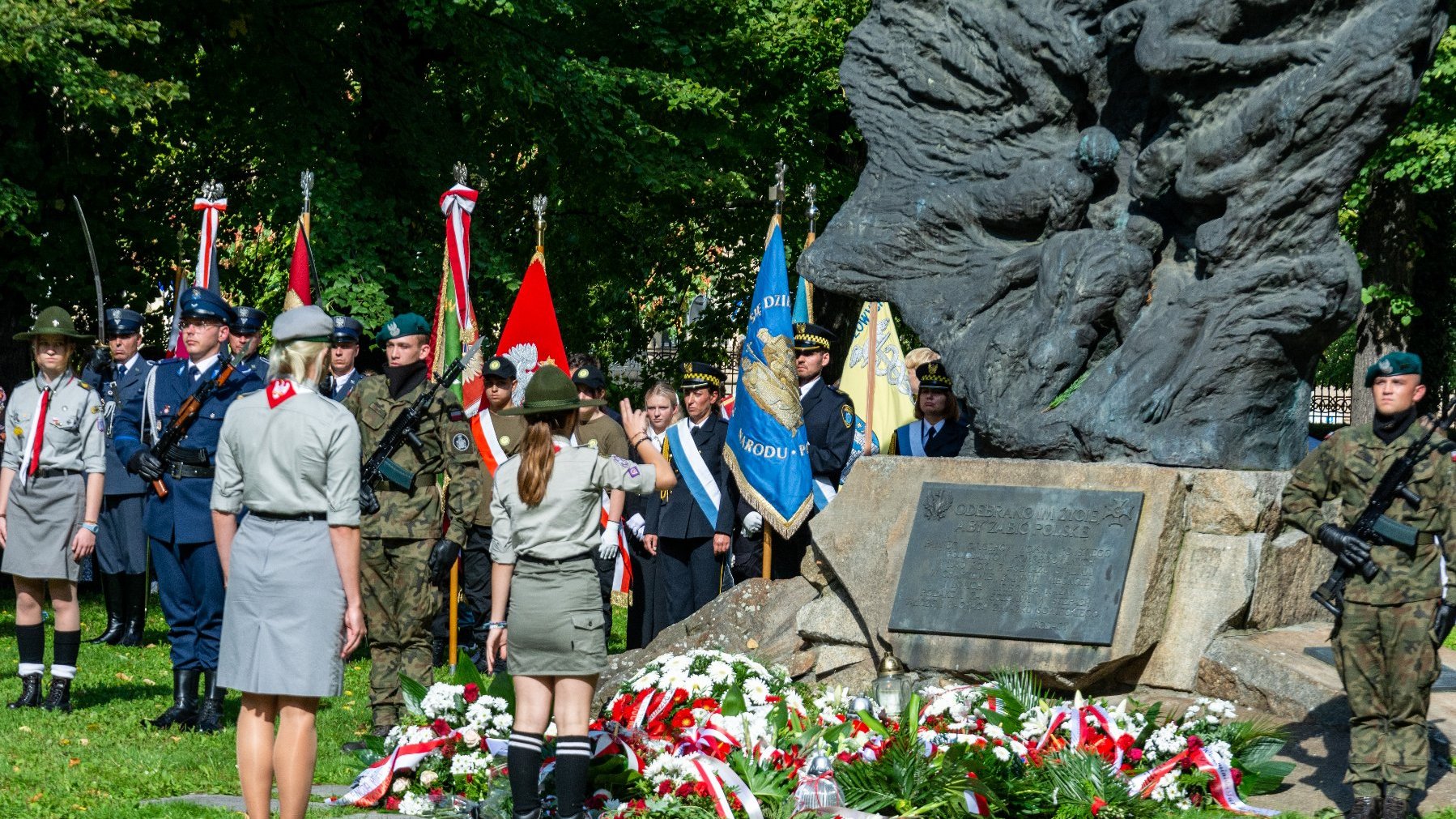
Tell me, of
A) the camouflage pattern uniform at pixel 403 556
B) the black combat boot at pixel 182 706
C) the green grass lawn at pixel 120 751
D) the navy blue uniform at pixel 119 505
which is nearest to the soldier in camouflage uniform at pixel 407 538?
the camouflage pattern uniform at pixel 403 556

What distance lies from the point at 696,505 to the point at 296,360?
504 cm

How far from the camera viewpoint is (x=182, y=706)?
822 centimetres

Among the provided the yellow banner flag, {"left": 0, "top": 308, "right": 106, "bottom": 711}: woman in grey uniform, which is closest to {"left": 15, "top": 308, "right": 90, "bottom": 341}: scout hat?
{"left": 0, "top": 308, "right": 106, "bottom": 711}: woman in grey uniform

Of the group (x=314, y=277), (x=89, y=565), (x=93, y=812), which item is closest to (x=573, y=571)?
(x=93, y=812)

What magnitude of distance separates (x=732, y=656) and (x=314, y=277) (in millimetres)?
6317

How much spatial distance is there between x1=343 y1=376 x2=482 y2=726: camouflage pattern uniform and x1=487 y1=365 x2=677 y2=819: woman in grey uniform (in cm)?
195

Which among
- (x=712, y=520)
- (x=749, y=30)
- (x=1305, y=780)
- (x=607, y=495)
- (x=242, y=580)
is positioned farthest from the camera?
(x=749, y=30)

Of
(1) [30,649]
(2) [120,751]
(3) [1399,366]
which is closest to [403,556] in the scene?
(2) [120,751]

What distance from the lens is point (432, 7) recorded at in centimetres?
1531

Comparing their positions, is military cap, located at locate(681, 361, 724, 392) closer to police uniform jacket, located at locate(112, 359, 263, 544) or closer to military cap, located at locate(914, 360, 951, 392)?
military cap, located at locate(914, 360, 951, 392)

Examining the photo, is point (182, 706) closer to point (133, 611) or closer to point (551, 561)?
point (551, 561)

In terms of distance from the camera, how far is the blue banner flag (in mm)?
10070

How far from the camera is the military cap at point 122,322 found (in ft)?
34.2

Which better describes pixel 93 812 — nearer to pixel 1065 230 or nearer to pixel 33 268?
pixel 1065 230
